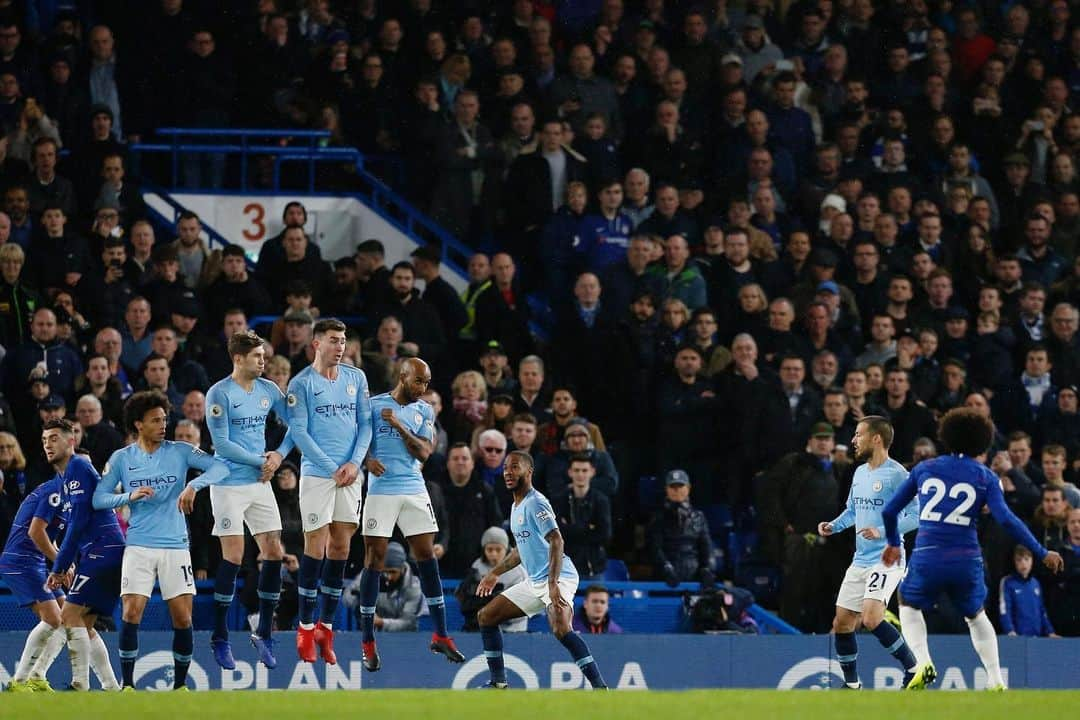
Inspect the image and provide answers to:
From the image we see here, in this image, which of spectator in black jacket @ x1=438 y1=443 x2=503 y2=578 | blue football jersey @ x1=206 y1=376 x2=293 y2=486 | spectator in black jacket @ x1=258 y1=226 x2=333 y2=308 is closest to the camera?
blue football jersey @ x1=206 y1=376 x2=293 y2=486

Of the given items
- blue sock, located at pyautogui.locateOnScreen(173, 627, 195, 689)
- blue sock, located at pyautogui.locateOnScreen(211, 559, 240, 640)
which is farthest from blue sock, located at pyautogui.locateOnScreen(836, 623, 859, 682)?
blue sock, located at pyautogui.locateOnScreen(173, 627, 195, 689)

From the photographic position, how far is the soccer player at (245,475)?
1484 cm

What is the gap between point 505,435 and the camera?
1953cm

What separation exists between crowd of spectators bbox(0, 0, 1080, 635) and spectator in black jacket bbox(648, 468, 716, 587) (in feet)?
0.10

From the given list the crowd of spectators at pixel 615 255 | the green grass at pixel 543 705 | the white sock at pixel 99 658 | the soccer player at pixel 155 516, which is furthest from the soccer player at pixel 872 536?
the white sock at pixel 99 658

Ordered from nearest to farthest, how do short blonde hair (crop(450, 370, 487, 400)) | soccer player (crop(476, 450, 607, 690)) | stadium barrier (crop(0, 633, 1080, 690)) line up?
soccer player (crop(476, 450, 607, 690))
stadium barrier (crop(0, 633, 1080, 690))
short blonde hair (crop(450, 370, 487, 400))

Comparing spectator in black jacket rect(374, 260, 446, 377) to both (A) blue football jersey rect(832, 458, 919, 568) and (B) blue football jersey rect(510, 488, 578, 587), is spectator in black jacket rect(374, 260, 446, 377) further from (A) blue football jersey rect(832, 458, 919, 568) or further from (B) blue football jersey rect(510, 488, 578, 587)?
(A) blue football jersey rect(832, 458, 919, 568)

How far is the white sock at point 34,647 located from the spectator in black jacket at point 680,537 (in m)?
6.01

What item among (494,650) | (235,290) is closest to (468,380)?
(235,290)

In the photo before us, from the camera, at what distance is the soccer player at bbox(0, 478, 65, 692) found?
16.0 m

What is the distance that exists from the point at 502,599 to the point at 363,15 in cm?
1047

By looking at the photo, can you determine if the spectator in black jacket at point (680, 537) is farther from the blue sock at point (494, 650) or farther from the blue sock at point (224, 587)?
the blue sock at point (224, 587)

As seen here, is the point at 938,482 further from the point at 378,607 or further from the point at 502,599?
the point at 378,607

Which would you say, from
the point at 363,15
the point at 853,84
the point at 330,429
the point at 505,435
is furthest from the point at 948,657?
the point at 363,15
